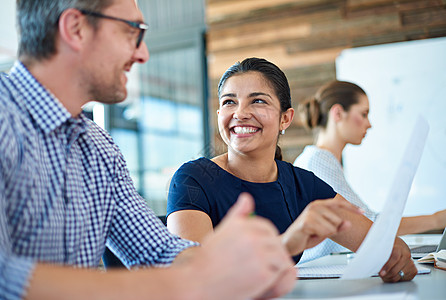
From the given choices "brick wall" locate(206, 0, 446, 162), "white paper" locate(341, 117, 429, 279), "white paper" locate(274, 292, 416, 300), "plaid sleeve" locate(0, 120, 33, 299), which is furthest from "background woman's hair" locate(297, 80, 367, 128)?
"plaid sleeve" locate(0, 120, 33, 299)

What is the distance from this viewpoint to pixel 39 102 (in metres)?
0.88

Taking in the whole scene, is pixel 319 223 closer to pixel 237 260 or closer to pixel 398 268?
pixel 398 268

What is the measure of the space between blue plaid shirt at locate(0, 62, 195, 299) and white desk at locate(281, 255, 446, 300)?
27cm

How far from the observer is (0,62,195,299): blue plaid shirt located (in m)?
0.78

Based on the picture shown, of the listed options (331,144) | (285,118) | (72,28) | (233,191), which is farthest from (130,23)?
(331,144)

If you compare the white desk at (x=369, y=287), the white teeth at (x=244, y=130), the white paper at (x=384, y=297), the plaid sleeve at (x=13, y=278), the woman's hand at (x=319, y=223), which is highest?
the white teeth at (x=244, y=130)

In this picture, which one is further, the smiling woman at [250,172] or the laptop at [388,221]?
the smiling woman at [250,172]

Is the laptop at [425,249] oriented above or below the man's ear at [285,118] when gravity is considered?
below

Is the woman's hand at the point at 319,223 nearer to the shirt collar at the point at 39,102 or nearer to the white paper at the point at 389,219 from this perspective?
the white paper at the point at 389,219

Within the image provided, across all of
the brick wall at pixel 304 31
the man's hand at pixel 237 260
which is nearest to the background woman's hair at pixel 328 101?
the brick wall at pixel 304 31

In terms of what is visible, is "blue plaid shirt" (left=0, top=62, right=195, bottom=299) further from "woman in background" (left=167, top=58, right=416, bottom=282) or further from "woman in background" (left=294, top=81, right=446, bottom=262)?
"woman in background" (left=294, top=81, right=446, bottom=262)

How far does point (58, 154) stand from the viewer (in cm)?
91

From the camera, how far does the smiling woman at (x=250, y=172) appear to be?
4.92ft

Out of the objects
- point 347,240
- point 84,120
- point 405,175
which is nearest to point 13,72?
point 84,120
